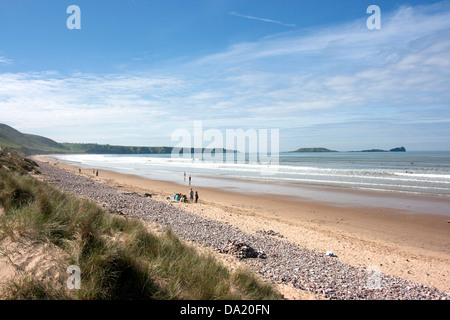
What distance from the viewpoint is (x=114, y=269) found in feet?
11.8

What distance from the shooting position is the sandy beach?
7.68 metres

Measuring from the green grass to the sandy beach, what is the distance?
1.98 meters

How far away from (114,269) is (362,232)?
11.0 m

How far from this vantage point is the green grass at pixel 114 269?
10.7 ft

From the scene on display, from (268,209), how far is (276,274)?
393 inches

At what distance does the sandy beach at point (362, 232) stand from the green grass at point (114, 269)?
198 centimetres
